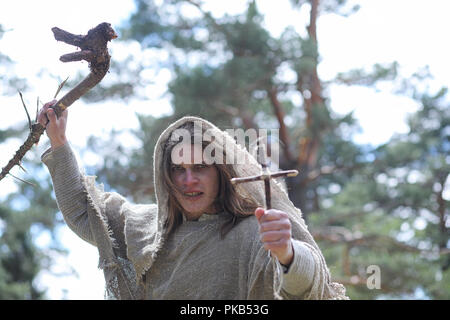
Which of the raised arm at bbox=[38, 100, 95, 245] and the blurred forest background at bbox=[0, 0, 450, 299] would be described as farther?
the blurred forest background at bbox=[0, 0, 450, 299]

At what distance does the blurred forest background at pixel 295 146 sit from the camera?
31.5 feet

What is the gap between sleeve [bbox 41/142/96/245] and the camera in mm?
3146

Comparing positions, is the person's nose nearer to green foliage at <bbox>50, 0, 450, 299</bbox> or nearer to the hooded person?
the hooded person

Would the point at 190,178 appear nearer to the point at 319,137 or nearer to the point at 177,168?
the point at 177,168

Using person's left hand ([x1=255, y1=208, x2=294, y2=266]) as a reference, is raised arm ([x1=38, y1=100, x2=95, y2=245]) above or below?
above

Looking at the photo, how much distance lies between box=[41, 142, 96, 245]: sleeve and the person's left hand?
1.32m

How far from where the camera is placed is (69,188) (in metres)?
3.16

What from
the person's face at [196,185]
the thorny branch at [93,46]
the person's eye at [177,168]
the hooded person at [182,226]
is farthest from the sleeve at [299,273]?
the thorny branch at [93,46]

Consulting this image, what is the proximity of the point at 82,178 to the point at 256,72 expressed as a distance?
21.6ft

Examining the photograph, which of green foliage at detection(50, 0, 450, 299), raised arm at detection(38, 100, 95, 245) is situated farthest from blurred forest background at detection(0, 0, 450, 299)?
raised arm at detection(38, 100, 95, 245)

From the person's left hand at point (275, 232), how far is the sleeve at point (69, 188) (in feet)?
4.34
